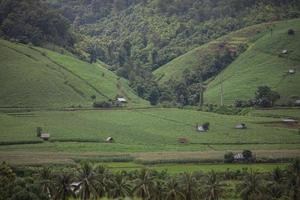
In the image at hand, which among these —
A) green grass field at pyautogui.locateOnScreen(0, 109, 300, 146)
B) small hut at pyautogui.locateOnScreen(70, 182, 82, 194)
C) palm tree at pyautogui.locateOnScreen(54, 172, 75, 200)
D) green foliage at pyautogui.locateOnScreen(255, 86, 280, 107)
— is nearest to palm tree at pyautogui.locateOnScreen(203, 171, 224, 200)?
small hut at pyautogui.locateOnScreen(70, 182, 82, 194)

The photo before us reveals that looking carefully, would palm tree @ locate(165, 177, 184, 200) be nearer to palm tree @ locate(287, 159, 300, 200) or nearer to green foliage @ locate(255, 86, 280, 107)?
palm tree @ locate(287, 159, 300, 200)

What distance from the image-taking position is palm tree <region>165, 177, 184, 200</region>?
80.6 metres

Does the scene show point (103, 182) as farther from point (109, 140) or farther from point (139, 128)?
point (139, 128)

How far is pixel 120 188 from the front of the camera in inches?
3223

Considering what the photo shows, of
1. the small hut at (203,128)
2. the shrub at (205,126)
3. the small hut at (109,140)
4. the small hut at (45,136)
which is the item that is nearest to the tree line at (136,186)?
the small hut at (45,136)

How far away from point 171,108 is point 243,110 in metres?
18.7

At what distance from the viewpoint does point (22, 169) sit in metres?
99.4

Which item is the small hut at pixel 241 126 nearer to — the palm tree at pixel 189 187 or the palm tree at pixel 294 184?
the palm tree at pixel 294 184

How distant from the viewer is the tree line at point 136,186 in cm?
7931

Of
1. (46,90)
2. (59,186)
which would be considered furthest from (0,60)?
(59,186)

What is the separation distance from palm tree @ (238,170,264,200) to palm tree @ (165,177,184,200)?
28.9ft

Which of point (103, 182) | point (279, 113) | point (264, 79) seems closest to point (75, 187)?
point (103, 182)

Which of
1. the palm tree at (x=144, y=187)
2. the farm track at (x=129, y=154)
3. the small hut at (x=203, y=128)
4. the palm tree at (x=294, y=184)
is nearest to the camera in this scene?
the palm tree at (x=144, y=187)

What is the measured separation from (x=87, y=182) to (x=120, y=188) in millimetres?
4944
